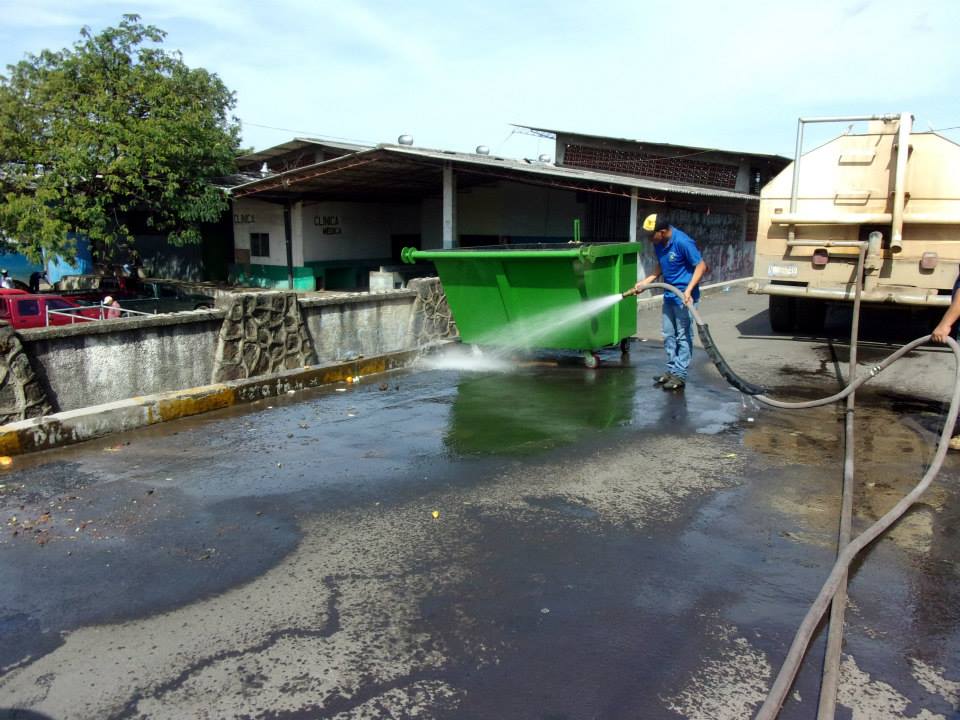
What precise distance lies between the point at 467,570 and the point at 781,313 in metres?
8.16

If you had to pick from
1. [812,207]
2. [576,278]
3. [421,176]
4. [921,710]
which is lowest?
[921,710]

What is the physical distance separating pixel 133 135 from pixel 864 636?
67.2 ft

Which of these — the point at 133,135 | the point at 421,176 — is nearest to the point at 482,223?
the point at 421,176

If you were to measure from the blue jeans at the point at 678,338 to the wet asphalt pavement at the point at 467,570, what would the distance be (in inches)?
47.1

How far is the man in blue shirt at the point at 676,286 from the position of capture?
7.00 meters

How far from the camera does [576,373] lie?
800 centimetres

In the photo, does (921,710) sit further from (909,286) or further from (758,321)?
(758,321)

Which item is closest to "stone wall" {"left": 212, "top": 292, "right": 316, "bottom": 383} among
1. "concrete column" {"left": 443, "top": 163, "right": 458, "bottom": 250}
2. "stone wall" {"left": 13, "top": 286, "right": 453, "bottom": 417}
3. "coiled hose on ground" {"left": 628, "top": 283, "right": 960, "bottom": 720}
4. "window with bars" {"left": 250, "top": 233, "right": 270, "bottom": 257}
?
"stone wall" {"left": 13, "top": 286, "right": 453, "bottom": 417}

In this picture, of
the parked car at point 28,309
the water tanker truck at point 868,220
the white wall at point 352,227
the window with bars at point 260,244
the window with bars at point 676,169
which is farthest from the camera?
the window with bars at point 260,244

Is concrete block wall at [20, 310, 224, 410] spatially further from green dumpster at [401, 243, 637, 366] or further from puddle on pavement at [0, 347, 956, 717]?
green dumpster at [401, 243, 637, 366]

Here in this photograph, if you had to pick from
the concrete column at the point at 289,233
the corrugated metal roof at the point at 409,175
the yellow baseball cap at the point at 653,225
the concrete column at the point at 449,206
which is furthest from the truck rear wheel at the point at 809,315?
the concrete column at the point at 289,233

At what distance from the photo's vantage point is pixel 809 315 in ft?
33.3

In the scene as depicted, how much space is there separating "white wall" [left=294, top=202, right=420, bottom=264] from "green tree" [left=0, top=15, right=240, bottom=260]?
12.2 feet

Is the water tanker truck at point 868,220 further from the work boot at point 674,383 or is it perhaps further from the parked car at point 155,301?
the parked car at point 155,301
